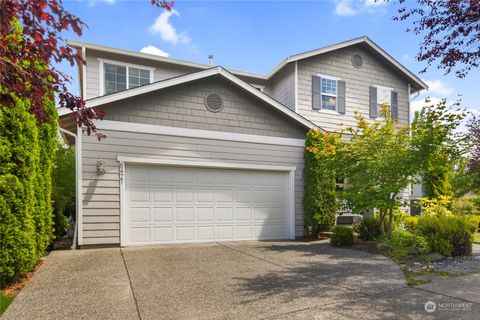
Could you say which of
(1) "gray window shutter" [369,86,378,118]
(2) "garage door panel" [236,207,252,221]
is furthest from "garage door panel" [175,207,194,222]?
(1) "gray window shutter" [369,86,378,118]

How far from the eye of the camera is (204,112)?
28.3 feet

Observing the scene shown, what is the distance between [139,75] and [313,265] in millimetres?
8807

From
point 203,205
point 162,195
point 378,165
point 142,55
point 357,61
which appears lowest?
point 203,205

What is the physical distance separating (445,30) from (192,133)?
5853 millimetres

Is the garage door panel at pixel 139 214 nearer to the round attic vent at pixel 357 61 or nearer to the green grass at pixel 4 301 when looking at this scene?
the green grass at pixel 4 301

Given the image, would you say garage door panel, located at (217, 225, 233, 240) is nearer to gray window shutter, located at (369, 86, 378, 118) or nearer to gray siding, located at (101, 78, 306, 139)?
gray siding, located at (101, 78, 306, 139)

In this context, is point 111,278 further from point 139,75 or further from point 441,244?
point 139,75

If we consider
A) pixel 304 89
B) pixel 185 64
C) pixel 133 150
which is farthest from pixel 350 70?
pixel 133 150

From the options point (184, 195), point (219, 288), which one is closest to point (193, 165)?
point (184, 195)

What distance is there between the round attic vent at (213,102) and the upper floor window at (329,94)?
5092 millimetres

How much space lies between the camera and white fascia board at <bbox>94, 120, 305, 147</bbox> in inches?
303

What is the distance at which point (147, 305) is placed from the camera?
374cm

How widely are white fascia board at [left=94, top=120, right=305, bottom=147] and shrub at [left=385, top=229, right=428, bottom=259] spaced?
150 inches

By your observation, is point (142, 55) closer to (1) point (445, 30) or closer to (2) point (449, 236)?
(1) point (445, 30)
